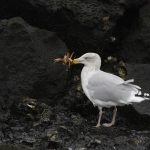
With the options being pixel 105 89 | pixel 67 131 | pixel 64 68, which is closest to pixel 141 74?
pixel 105 89

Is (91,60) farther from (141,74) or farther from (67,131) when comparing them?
(67,131)

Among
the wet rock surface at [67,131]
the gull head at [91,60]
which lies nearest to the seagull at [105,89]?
the gull head at [91,60]

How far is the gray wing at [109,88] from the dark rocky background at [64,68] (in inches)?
17.2

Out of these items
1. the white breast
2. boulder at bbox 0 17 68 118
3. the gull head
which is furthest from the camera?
boulder at bbox 0 17 68 118

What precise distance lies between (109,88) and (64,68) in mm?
1394

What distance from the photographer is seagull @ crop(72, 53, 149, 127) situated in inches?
401

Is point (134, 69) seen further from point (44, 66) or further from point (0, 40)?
point (0, 40)

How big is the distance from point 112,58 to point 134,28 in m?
0.69

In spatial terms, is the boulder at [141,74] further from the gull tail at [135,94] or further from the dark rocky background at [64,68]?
the gull tail at [135,94]

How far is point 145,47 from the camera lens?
1209 centimetres

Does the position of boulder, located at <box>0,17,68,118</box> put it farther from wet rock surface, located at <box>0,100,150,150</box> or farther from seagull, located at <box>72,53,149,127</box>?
seagull, located at <box>72,53,149,127</box>

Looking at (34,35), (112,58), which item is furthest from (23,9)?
(112,58)

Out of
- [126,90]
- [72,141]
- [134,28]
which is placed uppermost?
[134,28]

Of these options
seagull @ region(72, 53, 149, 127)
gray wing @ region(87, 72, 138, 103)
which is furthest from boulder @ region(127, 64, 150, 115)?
gray wing @ region(87, 72, 138, 103)
